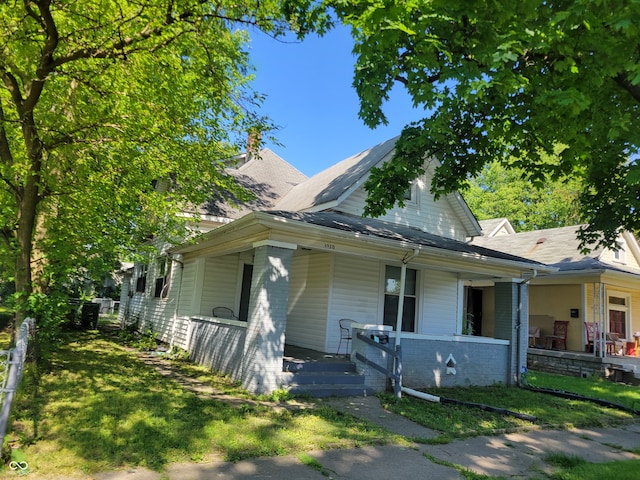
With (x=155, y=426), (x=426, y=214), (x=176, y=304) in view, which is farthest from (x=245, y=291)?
(x=155, y=426)

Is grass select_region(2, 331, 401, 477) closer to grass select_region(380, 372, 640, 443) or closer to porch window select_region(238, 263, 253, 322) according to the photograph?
grass select_region(380, 372, 640, 443)

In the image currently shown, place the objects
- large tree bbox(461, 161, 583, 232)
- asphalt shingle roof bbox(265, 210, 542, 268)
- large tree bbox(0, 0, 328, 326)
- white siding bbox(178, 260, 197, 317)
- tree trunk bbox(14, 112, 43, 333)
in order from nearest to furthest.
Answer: large tree bbox(0, 0, 328, 326)
tree trunk bbox(14, 112, 43, 333)
asphalt shingle roof bbox(265, 210, 542, 268)
white siding bbox(178, 260, 197, 317)
large tree bbox(461, 161, 583, 232)

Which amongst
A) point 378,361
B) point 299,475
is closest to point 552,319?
point 378,361

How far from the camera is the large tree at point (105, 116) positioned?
6195mm

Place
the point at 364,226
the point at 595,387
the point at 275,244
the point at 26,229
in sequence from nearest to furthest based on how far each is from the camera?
the point at 26,229
the point at 275,244
the point at 364,226
the point at 595,387

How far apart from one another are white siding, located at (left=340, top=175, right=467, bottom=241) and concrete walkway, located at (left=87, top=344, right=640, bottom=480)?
6191 millimetres

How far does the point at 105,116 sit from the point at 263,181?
8.80 meters

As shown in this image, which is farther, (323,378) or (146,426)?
(323,378)

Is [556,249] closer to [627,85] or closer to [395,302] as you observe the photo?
[395,302]

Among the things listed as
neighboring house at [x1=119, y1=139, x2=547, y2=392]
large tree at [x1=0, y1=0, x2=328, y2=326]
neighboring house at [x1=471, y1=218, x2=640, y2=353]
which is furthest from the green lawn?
neighboring house at [x1=471, y1=218, x2=640, y2=353]

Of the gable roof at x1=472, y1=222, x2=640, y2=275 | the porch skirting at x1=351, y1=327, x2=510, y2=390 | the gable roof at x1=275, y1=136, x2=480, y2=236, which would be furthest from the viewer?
the gable roof at x1=472, y1=222, x2=640, y2=275

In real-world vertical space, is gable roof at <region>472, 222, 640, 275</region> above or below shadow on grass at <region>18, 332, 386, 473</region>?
above

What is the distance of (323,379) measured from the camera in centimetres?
796

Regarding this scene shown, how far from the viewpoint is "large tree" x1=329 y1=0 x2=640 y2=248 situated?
13.1 feet
